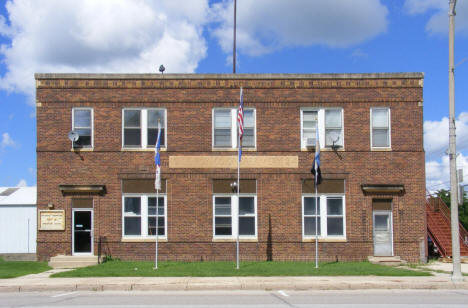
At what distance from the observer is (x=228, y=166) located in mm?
23031

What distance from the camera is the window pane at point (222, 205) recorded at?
75.6 feet

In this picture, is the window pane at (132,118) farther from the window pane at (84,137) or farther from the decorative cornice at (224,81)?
the window pane at (84,137)

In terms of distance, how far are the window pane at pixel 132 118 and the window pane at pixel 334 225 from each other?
8.77 m

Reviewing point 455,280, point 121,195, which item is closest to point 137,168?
point 121,195

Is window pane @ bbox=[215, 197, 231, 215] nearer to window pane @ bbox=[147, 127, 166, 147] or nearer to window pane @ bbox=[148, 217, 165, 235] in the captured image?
window pane @ bbox=[148, 217, 165, 235]

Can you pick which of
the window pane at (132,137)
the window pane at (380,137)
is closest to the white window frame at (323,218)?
the window pane at (380,137)

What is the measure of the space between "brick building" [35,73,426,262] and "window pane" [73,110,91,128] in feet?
0.15

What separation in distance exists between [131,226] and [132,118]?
4.40m

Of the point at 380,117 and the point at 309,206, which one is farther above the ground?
the point at 380,117

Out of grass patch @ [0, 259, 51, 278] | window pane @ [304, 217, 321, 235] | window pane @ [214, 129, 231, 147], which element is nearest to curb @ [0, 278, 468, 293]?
grass patch @ [0, 259, 51, 278]

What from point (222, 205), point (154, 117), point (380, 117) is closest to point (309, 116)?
point (380, 117)

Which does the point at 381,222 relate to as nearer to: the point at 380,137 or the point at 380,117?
the point at 380,137

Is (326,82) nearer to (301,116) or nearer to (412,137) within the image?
(301,116)

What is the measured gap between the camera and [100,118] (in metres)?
23.2
